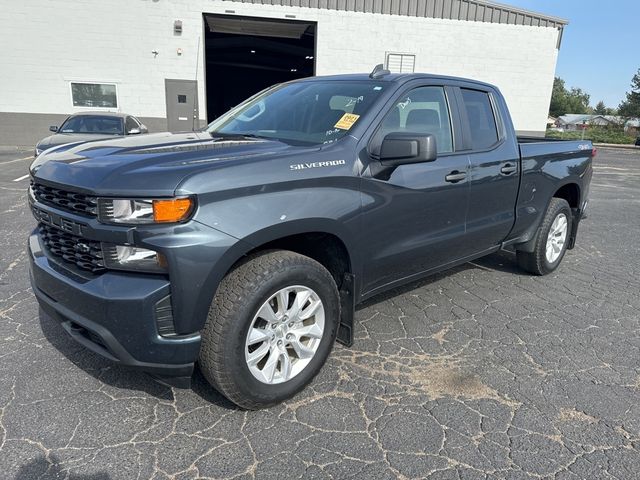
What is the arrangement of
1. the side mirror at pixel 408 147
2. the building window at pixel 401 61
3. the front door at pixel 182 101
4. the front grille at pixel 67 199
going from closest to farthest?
1. the front grille at pixel 67 199
2. the side mirror at pixel 408 147
3. the front door at pixel 182 101
4. the building window at pixel 401 61

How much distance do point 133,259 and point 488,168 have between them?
2879 mm

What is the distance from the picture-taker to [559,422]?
2738mm

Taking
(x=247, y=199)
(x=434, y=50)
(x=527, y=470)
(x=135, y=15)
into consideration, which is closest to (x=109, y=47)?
(x=135, y=15)

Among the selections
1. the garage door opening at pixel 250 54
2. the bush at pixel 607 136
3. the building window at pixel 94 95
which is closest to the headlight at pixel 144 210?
the building window at pixel 94 95

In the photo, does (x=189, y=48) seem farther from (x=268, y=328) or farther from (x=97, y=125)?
(x=268, y=328)

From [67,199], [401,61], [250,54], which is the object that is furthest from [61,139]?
[250,54]

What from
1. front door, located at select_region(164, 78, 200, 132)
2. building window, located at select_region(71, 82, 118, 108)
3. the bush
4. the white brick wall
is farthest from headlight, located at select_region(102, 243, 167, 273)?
the bush

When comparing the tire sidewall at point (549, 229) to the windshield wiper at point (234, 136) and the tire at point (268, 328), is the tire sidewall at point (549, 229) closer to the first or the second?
the tire at point (268, 328)

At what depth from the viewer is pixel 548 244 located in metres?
5.13

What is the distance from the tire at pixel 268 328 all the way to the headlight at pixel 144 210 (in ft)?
1.47

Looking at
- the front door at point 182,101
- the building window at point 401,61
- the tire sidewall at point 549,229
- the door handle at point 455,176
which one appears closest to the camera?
the door handle at point 455,176

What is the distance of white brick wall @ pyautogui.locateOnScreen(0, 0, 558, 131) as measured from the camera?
1666 cm

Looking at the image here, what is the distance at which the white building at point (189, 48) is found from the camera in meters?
16.7

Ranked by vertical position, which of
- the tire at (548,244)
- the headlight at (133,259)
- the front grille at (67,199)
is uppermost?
the front grille at (67,199)
